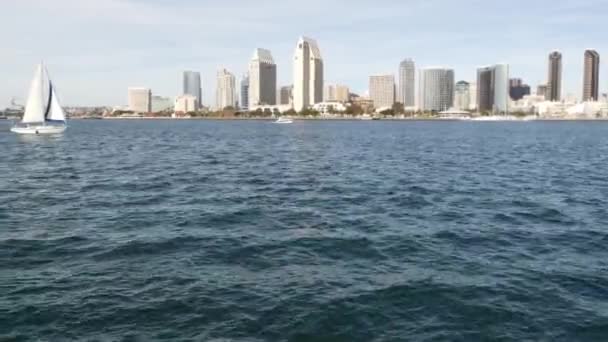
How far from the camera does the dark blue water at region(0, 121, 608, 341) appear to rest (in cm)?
1300

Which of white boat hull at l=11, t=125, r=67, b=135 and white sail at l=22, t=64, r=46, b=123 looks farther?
white boat hull at l=11, t=125, r=67, b=135

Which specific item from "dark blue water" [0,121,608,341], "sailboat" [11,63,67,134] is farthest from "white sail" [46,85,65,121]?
"dark blue water" [0,121,608,341]

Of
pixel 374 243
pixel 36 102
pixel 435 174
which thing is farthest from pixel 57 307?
pixel 36 102

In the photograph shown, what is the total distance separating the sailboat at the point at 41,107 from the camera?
98.6 metres

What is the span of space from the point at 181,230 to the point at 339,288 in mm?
8990

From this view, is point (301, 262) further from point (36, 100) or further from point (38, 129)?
point (38, 129)

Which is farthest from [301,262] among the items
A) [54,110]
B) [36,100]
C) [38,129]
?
[54,110]

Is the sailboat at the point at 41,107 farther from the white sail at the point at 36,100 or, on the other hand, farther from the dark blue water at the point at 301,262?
the dark blue water at the point at 301,262

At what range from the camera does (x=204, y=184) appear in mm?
37281

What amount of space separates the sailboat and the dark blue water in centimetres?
6903

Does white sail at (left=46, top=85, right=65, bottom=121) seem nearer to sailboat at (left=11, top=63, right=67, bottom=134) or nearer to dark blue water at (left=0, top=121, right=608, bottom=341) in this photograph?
sailboat at (left=11, top=63, right=67, bottom=134)

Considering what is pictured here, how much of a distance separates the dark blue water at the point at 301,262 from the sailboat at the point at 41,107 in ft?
226

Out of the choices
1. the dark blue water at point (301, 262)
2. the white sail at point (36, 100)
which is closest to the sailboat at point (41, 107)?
the white sail at point (36, 100)

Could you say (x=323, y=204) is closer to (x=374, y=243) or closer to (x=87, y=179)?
(x=374, y=243)
